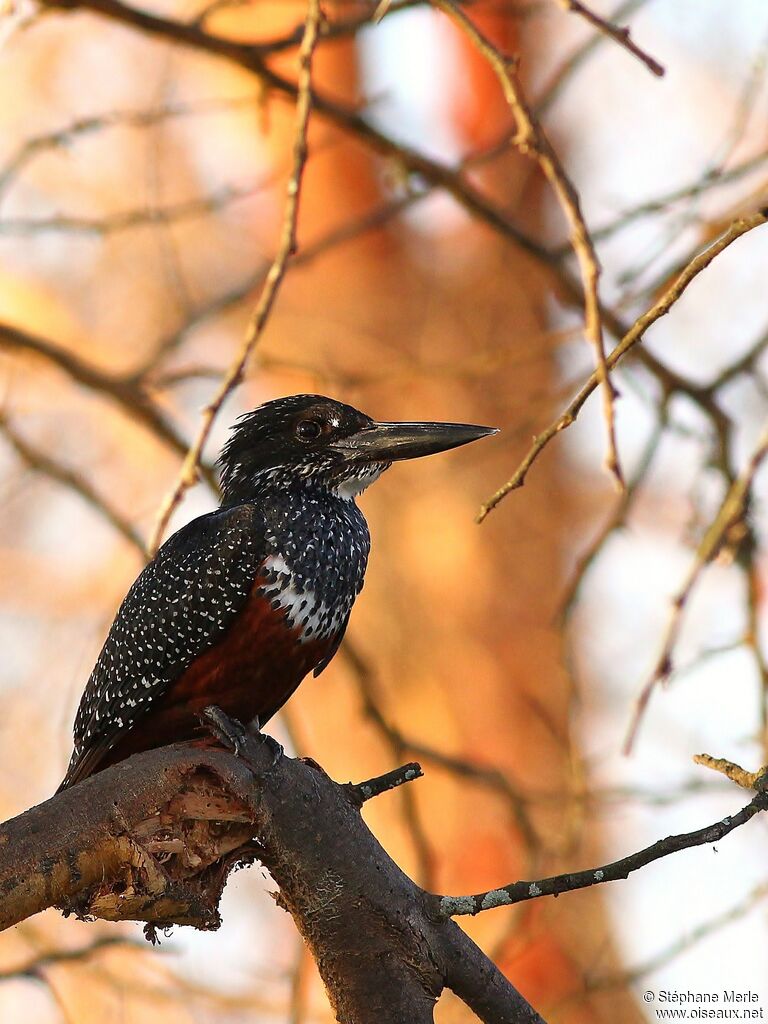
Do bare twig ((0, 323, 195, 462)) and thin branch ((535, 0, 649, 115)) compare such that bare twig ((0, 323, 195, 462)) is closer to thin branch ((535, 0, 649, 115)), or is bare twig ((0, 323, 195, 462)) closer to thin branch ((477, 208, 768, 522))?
thin branch ((535, 0, 649, 115))

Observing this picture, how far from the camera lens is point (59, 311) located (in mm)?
8750

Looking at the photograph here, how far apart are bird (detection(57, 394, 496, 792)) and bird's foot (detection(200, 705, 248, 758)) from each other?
13 centimetres

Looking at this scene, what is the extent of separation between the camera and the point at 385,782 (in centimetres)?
287

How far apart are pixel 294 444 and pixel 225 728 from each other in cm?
115

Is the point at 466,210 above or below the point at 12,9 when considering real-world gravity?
above

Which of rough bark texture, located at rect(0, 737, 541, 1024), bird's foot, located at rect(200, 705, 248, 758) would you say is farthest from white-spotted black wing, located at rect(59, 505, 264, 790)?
rough bark texture, located at rect(0, 737, 541, 1024)

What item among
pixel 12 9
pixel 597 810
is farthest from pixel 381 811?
pixel 12 9

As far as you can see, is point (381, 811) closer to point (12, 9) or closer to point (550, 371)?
point (550, 371)

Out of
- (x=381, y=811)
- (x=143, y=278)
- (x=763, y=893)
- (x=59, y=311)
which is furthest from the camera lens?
(x=143, y=278)

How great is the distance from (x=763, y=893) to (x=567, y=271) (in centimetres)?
221

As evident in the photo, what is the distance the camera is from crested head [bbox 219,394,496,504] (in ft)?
13.9

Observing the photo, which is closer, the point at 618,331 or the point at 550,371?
the point at 618,331

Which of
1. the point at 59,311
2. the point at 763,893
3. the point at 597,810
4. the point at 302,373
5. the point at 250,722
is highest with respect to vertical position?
the point at 59,311

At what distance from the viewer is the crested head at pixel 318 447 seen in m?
4.22
